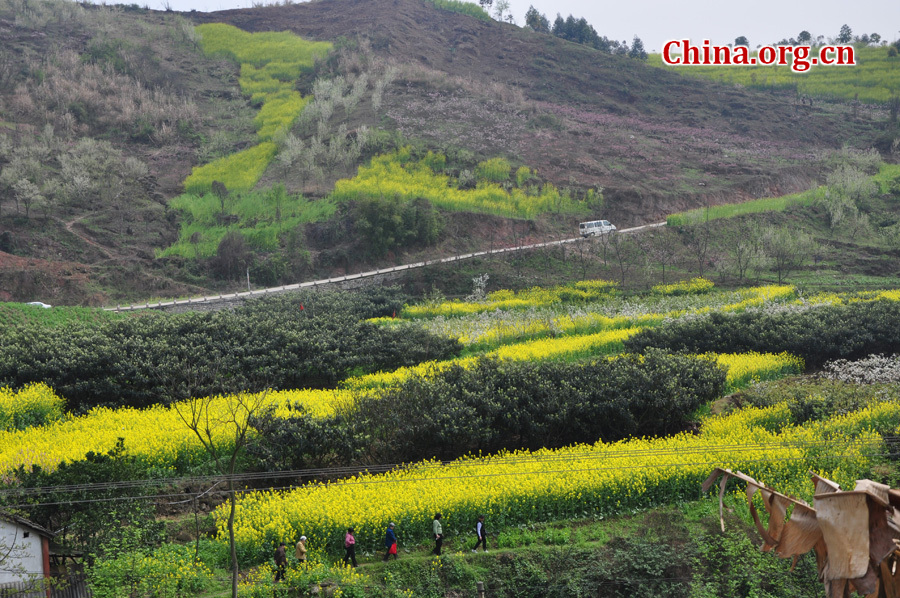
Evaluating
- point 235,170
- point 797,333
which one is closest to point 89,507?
point 797,333

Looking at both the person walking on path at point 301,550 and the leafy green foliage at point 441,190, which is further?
the leafy green foliage at point 441,190

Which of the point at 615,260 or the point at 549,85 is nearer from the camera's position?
the point at 615,260

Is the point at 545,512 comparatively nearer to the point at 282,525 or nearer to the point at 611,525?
the point at 611,525

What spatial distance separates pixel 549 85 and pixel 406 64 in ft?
55.5

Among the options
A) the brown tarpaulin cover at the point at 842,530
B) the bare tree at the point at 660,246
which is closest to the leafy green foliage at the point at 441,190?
the bare tree at the point at 660,246

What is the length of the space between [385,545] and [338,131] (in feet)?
165

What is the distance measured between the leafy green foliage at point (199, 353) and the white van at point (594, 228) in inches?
873

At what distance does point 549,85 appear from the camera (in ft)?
275

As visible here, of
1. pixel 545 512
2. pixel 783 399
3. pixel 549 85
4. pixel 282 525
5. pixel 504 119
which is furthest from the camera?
pixel 549 85

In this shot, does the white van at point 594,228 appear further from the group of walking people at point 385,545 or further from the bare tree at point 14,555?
the bare tree at point 14,555

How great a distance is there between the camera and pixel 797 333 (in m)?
26.0

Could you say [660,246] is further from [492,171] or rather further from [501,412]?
[501,412]

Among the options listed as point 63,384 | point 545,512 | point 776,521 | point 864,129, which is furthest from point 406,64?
point 776,521

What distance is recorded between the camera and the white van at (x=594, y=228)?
48.9 meters
